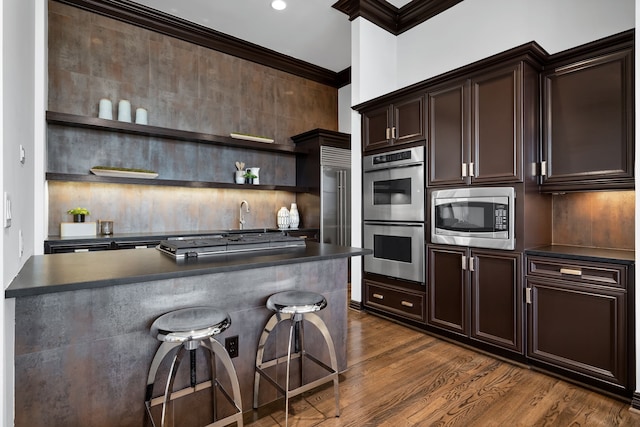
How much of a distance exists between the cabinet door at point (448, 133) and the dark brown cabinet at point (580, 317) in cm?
96

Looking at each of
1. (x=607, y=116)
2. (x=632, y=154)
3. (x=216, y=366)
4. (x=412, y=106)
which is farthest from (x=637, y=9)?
(x=216, y=366)

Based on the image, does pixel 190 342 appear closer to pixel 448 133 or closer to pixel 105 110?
pixel 448 133

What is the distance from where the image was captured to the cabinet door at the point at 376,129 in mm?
3639

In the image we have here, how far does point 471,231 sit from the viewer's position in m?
2.88

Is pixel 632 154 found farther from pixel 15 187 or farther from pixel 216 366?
pixel 15 187

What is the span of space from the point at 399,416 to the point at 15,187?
2178 millimetres

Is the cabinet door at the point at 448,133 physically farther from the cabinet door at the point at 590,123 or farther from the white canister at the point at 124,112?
the white canister at the point at 124,112

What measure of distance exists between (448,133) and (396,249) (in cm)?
121

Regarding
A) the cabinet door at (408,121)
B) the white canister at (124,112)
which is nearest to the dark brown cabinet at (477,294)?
the cabinet door at (408,121)

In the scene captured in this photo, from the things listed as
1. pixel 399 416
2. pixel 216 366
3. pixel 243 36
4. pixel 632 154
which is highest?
pixel 243 36

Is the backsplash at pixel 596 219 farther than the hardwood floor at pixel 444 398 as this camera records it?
Yes

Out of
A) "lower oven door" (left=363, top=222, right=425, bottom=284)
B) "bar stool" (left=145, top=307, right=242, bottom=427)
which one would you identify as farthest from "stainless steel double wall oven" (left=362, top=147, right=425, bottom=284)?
"bar stool" (left=145, top=307, right=242, bottom=427)

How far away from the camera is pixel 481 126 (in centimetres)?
285

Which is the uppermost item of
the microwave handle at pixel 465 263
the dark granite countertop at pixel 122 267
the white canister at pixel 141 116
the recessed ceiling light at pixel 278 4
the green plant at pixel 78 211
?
the recessed ceiling light at pixel 278 4
